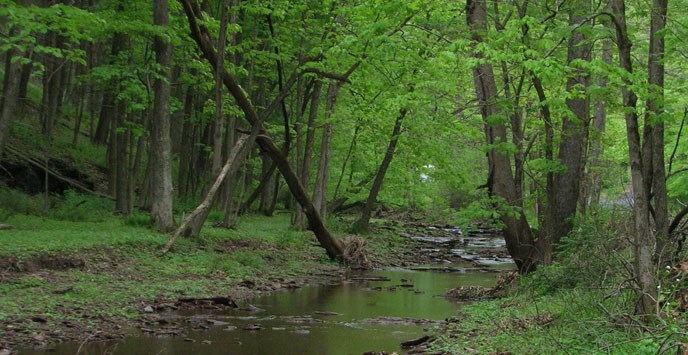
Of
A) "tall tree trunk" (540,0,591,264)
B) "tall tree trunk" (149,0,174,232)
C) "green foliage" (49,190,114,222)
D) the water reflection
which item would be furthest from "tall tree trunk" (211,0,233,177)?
"tall tree trunk" (540,0,591,264)

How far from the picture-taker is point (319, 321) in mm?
10211

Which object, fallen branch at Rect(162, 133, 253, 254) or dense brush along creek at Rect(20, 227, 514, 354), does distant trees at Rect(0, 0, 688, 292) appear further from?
dense brush along creek at Rect(20, 227, 514, 354)

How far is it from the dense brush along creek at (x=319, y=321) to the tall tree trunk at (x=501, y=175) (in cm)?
188

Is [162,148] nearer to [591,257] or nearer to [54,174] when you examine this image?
[54,174]

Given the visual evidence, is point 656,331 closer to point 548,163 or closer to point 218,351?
point 218,351

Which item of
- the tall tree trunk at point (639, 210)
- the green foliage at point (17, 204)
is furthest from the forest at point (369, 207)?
the green foliage at point (17, 204)

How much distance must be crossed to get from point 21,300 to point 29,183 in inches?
471

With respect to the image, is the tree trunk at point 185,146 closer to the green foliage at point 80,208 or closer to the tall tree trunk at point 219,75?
the green foliage at point 80,208

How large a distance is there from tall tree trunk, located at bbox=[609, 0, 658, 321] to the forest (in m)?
0.02

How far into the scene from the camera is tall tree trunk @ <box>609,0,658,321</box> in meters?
6.21

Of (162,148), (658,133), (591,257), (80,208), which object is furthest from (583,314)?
(80,208)

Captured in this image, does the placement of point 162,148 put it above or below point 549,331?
above

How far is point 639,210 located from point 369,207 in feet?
63.0

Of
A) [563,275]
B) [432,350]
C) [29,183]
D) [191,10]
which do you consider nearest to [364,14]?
[191,10]
